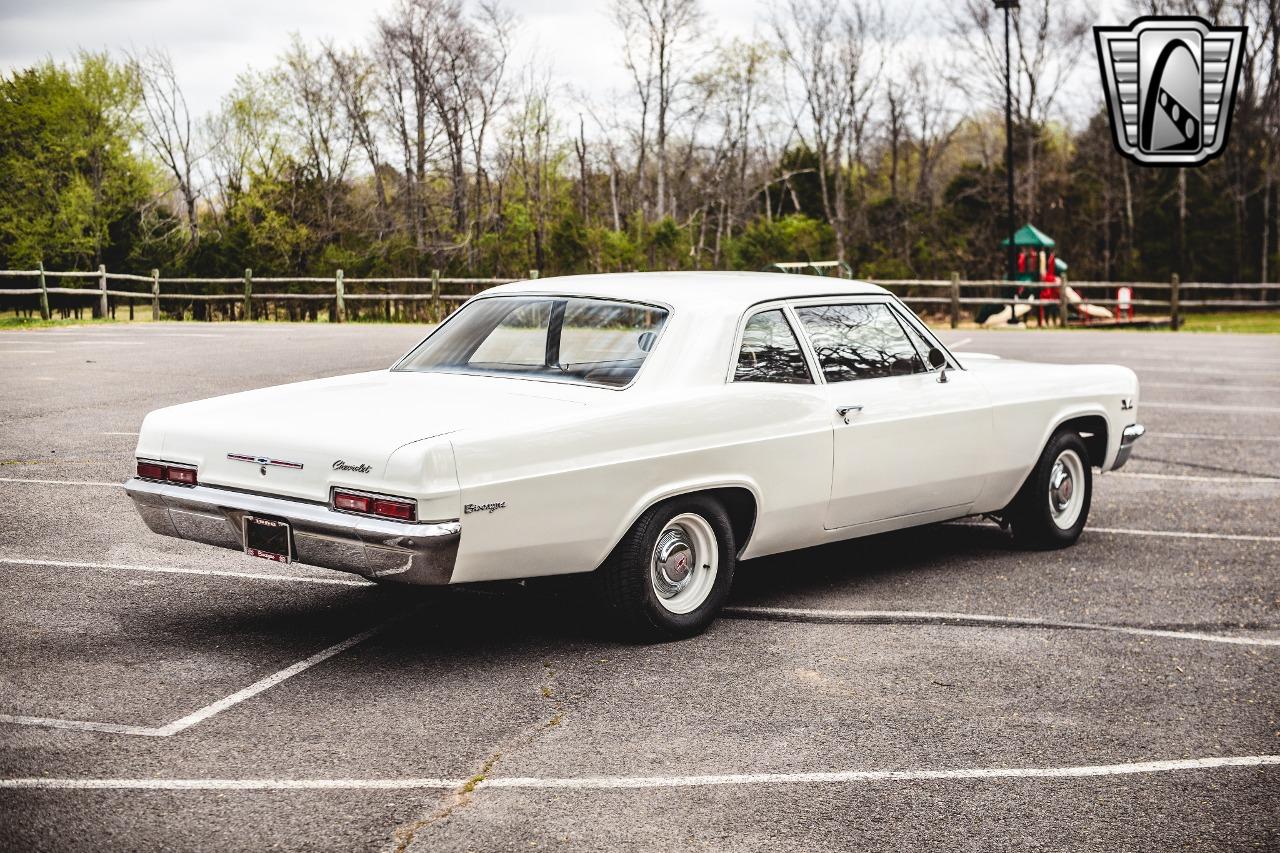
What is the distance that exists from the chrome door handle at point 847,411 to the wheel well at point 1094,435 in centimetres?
214

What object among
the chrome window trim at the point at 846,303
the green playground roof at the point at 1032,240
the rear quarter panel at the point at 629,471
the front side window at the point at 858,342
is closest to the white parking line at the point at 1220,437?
the chrome window trim at the point at 846,303

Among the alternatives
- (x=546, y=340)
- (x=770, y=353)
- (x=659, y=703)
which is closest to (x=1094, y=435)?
(x=770, y=353)

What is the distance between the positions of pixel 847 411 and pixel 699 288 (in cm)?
87

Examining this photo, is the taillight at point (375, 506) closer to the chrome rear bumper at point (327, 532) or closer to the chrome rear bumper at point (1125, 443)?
the chrome rear bumper at point (327, 532)

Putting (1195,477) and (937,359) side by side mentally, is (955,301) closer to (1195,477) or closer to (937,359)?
(1195,477)

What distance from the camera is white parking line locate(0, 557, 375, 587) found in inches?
265

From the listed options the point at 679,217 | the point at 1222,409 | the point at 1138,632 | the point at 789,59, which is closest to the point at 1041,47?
the point at 789,59

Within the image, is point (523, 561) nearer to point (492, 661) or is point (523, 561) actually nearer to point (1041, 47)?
point (492, 661)

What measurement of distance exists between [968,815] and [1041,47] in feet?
168

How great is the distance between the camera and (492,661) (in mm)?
5406

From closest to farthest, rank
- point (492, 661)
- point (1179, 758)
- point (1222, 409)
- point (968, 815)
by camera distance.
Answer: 1. point (968, 815)
2. point (1179, 758)
3. point (492, 661)
4. point (1222, 409)

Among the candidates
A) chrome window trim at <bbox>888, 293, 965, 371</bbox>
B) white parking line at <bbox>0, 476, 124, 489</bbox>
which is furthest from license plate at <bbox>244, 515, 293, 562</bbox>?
white parking line at <bbox>0, 476, 124, 489</bbox>

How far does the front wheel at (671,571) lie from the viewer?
17.8ft

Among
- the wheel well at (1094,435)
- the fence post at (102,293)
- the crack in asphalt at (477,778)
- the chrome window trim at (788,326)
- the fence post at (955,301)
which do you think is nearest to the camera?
the crack in asphalt at (477,778)
